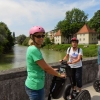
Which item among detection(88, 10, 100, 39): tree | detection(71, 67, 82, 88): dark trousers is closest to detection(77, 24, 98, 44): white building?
detection(88, 10, 100, 39): tree

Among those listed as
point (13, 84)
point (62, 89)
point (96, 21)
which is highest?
point (96, 21)

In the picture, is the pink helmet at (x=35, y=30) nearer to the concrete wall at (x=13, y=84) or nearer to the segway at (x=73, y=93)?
the segway at (x=73, y=93)

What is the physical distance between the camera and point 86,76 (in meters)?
5.36

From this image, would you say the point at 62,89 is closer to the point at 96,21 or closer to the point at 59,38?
the point at 96,21

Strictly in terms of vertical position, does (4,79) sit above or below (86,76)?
above

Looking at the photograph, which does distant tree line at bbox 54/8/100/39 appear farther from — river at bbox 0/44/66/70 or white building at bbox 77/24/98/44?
river at bbox 0/44/66/70

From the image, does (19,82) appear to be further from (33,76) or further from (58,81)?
(33,76)

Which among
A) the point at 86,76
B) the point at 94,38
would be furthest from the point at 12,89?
the point at 94,38

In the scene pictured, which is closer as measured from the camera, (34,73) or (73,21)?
(34,73)

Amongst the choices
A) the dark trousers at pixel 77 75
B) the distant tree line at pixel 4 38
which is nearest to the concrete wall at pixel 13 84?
the dark trousers at pixel 77 75

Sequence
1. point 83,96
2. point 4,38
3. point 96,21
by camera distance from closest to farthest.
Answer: point 83,96, point 4,38, point 96,21

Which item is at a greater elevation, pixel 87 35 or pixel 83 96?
pixel 87 35

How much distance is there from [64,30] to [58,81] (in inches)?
2401

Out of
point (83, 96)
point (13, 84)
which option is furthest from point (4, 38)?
point (83, 96)
